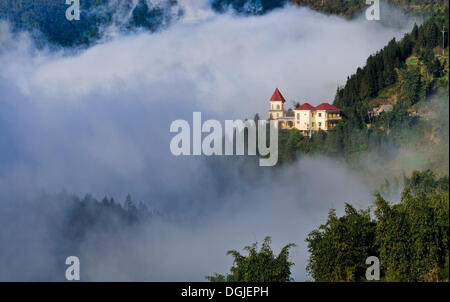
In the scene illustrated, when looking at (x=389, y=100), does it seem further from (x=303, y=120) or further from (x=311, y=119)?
(x=303, y=120)

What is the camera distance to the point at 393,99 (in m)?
20.2

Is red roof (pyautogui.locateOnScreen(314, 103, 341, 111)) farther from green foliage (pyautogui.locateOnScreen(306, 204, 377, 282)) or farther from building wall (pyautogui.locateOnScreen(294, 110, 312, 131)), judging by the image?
green foliage (pyautogui.locateOnScreen(306, 204, 377, 282))

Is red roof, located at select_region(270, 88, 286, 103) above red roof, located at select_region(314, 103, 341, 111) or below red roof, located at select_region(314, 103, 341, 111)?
above

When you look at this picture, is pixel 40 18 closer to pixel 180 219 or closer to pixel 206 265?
pixel 180 219

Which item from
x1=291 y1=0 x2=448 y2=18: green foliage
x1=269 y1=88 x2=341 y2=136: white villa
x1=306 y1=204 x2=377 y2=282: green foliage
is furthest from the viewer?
x1=291 y1=0 x2=448 y2=18: green foliage

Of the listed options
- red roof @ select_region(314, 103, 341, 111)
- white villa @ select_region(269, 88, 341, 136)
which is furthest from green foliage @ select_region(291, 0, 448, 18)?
white villa @ select_region(269, 88, 341, 136)

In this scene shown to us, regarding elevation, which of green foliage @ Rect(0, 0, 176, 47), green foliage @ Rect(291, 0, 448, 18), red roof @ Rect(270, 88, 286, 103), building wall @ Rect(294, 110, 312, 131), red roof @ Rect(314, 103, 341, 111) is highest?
green foliage @ Rect(0, 0, 176, 47)

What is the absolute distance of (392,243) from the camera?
12719 millimetres

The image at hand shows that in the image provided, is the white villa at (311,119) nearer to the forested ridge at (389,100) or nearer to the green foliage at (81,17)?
the forested ridge at (389,100)

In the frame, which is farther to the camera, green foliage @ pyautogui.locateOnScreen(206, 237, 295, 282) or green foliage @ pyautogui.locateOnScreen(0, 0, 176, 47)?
green foliage @ pyautogui.locateOnScreen(0, 0, 176, 47)

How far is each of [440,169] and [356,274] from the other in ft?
13.7

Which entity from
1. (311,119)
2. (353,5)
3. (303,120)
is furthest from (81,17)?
(311,119)

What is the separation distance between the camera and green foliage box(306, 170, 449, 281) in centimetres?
1225
